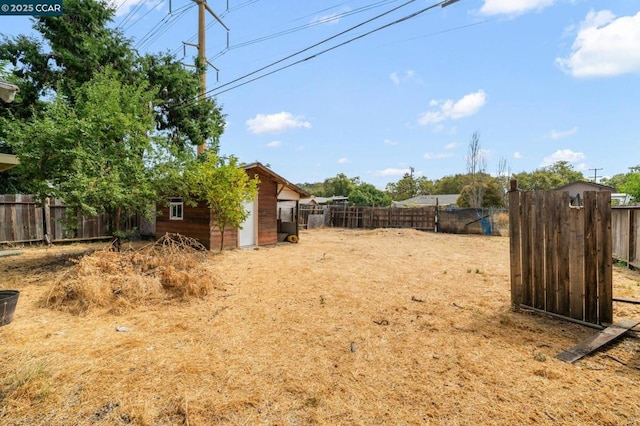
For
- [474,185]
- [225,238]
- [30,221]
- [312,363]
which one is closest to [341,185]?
[474,185]

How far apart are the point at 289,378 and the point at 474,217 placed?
17.1 meters

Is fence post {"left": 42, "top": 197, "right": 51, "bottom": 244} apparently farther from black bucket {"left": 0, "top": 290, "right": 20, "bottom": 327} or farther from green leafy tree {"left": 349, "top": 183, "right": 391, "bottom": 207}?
green leafy tree {"left": 349, "top": 183, "right": 391, "bottom": 207}

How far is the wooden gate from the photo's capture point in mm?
3451

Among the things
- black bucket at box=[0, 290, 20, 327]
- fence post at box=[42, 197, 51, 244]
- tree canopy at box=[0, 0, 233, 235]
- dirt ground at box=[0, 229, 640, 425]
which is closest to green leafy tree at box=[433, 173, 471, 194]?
tree canopy at box=[0, 0, 233, 235]

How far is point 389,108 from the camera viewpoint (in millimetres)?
15289

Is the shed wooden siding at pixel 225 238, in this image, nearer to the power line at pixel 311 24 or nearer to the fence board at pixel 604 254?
the power line at pixel 311 24

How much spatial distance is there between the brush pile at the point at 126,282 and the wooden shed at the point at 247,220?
4444 mm

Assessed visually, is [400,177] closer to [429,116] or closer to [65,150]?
[429,116]

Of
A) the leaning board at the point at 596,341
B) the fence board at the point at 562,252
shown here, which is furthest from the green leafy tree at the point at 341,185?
the leaning board at the point at 596,341

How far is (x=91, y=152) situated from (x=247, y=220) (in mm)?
5667

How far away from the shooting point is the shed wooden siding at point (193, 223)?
1036 centimetres

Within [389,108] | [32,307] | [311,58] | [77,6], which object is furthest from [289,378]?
[77,6]

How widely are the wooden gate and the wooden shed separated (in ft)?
25.8

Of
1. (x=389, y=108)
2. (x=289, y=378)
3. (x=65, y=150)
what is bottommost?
(x=289, y=378)
